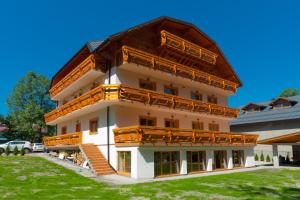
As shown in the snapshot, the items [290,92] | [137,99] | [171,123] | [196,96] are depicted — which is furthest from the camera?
[290,92]

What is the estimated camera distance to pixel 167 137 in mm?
21359

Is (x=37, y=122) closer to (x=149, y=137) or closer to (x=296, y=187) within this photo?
(x=149, y=137)

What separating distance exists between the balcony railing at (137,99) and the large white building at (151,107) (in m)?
0.08

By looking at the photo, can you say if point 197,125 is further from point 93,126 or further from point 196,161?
point 93,126

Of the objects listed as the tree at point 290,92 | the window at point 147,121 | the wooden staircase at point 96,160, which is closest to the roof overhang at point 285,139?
the window at point 147,121

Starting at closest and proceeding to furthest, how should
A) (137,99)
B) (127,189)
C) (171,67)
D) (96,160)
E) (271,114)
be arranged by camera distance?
(127,189)
(137,99)
(96,160)
(171,67)
(271,114)

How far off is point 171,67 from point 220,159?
10151 mm

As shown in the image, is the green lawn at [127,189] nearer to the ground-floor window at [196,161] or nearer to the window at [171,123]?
the ground-floor window at [196,161]

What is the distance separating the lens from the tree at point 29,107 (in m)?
52.2

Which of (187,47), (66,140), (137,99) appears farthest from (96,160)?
(187,47)

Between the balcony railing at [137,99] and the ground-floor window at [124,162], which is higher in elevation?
the balcony railing at [137,99]

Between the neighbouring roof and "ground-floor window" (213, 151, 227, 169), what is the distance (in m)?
13.8

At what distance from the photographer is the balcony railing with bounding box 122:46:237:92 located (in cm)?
2270

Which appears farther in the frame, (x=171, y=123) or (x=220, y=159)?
(x=220, y=159)
